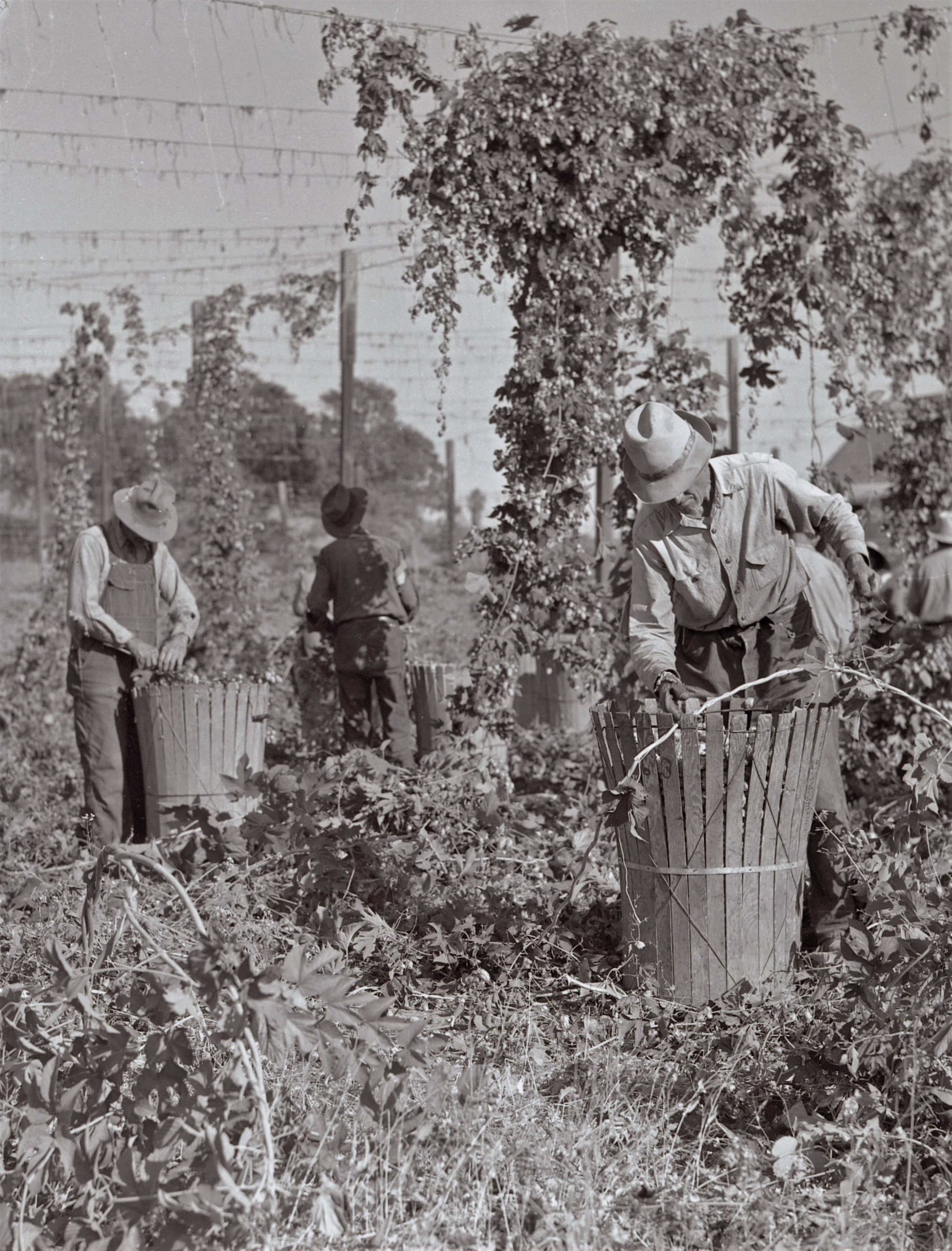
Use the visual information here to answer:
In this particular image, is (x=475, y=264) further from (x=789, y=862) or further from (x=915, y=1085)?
(x=915, y=1085)

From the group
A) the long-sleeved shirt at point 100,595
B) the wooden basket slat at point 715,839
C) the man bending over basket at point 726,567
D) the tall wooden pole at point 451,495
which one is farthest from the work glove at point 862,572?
the tall wooden pole at point 451,495

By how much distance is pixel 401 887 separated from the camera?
4.06 m

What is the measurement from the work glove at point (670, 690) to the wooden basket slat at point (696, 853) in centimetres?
15

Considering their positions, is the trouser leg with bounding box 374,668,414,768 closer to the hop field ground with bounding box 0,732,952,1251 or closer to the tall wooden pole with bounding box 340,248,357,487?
the hop field ground with bounding box 0,732,952,1251

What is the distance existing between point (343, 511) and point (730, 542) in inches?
145

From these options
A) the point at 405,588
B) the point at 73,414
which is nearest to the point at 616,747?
the point at 405,588

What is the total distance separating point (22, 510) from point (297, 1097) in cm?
5704

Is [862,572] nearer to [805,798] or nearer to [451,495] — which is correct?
[805,798]

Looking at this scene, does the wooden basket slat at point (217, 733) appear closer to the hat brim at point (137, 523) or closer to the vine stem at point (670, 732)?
the hat brim at point (137, 523)

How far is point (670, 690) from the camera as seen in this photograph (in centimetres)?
342

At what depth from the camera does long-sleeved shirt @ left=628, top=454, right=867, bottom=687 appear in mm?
3799

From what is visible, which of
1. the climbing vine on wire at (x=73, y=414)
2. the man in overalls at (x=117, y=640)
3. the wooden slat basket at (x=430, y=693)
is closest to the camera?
the man in overalls at (x=117, y=640)

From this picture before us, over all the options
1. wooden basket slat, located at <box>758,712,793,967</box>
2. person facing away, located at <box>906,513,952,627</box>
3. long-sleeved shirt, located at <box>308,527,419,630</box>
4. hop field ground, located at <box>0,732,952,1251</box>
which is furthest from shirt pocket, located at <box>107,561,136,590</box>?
person facing away, located at <box>906,513,952,627</box>

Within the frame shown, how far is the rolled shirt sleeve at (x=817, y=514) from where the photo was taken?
3.71m
